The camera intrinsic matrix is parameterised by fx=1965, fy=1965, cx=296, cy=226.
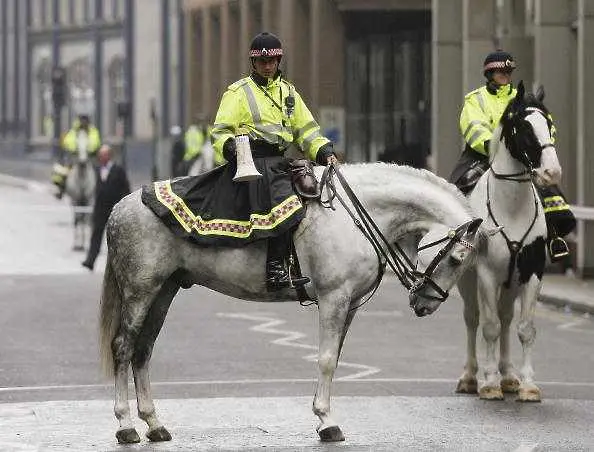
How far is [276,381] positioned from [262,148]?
3.36m

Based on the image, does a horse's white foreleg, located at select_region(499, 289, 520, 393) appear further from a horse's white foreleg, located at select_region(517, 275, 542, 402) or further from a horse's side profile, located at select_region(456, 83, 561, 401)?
a horse's white foreleg, located at select_region(517, 275, 542, 402)

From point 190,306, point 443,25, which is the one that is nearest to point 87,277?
point 190,306

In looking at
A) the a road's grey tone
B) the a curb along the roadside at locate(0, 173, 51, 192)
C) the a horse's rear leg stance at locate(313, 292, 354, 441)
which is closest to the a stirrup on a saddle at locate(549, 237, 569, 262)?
the a road's grey tone

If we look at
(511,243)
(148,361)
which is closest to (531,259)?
(511,243)

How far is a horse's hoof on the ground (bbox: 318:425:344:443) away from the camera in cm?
1169

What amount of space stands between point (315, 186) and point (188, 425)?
1804 mm

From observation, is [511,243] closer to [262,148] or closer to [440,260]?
[440,260]

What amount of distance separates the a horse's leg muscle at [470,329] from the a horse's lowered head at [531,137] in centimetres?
128

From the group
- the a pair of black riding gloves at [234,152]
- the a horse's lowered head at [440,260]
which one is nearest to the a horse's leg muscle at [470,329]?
the a horse's lowered head at [440,260]

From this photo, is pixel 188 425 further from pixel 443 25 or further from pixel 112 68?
pixel 112 68

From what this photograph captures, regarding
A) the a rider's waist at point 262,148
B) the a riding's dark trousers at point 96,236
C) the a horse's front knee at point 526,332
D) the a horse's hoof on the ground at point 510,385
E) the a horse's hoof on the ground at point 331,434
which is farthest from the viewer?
the a riding's dark trousers at point 96,236

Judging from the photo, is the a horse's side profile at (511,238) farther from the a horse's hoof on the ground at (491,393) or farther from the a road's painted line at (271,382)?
the a road's painted line at (271,382)

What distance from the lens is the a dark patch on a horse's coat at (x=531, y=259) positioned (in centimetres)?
1393

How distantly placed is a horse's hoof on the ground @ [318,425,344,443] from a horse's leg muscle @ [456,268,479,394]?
9.25 feet
